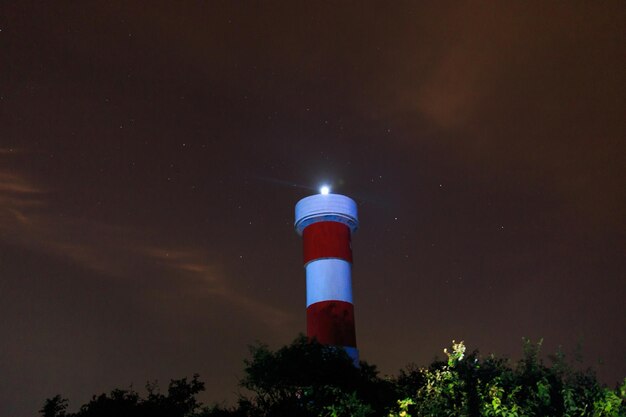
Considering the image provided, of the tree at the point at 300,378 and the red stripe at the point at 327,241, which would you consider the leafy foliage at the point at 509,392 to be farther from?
Answer: the red stripe at the point at 327,241

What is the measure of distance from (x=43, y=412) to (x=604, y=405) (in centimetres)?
3728

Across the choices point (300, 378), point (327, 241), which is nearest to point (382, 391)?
point (300, 378)

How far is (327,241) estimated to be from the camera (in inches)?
2047

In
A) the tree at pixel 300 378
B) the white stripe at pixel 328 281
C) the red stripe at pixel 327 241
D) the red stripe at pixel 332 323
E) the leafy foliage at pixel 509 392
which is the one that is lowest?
the leafy foliage at pixel 509 392

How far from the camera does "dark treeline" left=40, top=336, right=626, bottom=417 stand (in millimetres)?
27000

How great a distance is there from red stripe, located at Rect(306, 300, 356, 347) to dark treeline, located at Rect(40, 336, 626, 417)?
156cm

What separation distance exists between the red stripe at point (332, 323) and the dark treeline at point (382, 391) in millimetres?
1558

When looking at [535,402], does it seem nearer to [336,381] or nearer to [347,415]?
[347,415]

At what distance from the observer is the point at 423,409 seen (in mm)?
27844

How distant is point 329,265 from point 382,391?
10.9 m

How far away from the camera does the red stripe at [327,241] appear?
169 feet

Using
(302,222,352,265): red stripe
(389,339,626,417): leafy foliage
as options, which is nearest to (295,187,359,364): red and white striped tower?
(302,222,352,265): red stripe

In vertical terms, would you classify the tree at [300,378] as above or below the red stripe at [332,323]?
below

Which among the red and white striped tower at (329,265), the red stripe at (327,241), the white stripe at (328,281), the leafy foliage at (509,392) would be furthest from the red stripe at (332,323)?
the leafy foliage at (509,392)
